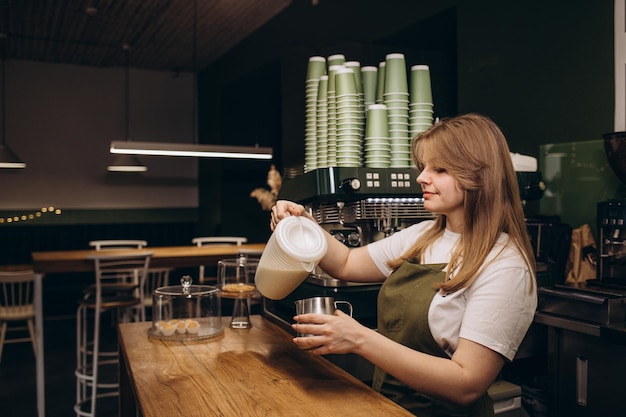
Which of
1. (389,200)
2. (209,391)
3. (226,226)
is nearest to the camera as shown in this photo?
(209,391)

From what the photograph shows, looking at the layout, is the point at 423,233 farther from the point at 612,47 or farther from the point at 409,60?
the point at 409,60

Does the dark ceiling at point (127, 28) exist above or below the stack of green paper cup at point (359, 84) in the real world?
above

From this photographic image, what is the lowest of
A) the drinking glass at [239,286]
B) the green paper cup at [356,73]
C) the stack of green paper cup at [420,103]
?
the drinking glass at [239,286]

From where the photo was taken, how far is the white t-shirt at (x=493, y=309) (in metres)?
1.24

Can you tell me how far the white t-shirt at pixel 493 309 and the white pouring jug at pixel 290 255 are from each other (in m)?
0.32

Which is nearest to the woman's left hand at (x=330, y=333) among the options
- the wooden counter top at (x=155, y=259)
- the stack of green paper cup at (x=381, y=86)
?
the stack of green paper cup at (x=381, y=86)

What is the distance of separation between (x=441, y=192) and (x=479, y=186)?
0.09 m

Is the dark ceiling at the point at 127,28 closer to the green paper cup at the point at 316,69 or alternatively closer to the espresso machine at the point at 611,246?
the green paper cup at the point at 316,69

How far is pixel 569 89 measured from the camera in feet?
9.52

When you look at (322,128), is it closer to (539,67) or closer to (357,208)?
(357,208)

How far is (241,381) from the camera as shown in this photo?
1405 mm

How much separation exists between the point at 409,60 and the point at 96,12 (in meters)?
3.31

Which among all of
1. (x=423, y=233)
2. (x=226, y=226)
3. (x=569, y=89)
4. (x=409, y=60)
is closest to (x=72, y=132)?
(x=226, y=226)

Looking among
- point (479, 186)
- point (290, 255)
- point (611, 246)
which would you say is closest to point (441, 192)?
point (479, 186)
